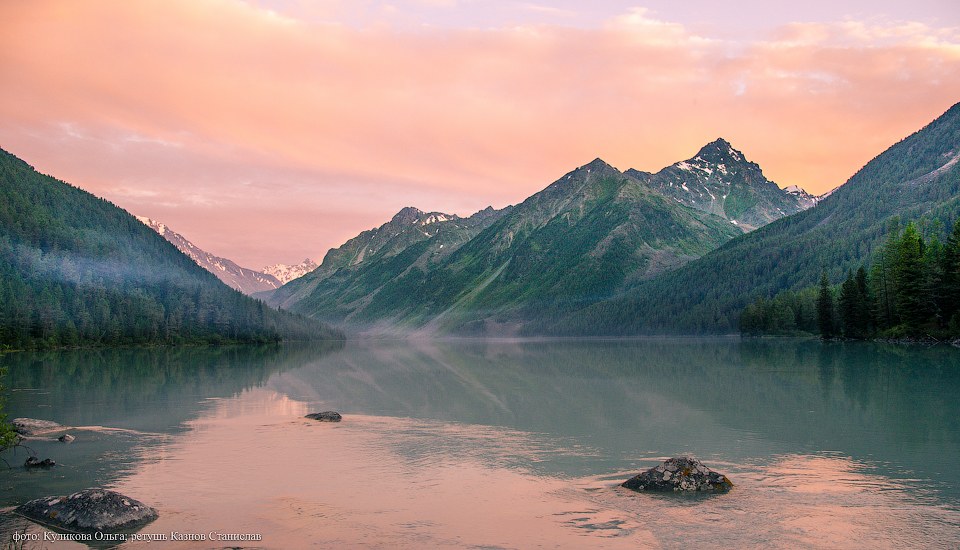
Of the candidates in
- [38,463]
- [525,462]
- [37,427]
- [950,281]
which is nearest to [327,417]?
[37,427]

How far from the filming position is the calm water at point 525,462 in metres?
21.4

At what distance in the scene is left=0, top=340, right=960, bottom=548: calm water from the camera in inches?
842

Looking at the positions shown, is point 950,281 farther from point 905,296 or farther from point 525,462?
point 525,462

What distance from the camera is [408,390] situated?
70.9 meters

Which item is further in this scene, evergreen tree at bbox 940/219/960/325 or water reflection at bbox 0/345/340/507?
evergreen tree at bbox 940/219/960/325

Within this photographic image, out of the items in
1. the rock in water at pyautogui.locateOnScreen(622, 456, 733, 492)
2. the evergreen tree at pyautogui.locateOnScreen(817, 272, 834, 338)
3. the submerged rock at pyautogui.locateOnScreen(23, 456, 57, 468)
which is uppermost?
the evergreen tree at pyautogui.locateOnScreen(817, 272, 834, 338)

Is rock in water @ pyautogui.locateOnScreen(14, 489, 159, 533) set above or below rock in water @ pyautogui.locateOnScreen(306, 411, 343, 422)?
above

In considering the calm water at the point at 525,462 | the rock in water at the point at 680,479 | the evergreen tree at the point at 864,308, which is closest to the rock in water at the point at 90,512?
the calm water at the point at 525,462

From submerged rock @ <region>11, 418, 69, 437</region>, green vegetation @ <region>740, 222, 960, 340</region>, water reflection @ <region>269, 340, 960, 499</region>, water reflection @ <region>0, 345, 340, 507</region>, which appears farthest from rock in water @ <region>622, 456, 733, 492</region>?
green vegetation @ <region>740, 222, 960, 340</region>

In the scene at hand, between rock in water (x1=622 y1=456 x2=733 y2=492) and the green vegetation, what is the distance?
109 m

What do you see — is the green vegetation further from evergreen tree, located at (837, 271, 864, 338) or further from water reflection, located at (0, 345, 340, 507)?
water reflection, located at (0, 345, 340, 507)

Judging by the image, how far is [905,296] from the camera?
128 metres

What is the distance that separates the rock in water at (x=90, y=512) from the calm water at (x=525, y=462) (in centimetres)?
67

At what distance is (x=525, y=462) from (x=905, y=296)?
4856 inches
